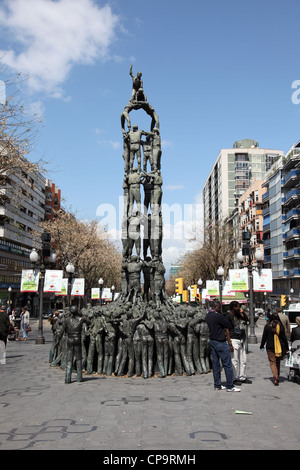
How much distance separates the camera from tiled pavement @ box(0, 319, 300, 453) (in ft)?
18.7

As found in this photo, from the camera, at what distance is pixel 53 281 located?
73.0 feet

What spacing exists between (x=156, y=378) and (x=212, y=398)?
280 cm

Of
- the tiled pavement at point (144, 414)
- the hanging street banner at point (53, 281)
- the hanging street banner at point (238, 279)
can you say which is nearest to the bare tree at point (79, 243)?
the hanging street banner at point (53, 281)

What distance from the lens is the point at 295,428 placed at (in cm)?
642

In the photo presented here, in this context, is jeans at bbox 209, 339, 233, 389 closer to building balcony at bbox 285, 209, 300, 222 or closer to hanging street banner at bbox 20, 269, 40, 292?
hanging street banner at bbox 20, 269, 40, 292

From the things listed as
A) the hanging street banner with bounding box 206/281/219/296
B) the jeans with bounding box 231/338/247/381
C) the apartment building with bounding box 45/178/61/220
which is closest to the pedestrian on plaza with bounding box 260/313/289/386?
the jeans with bounding box 231/338/247/381

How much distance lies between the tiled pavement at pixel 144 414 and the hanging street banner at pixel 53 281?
35.9 feet

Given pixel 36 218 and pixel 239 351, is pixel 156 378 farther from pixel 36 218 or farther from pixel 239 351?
pixel 36 218

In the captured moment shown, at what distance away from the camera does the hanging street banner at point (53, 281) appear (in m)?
22.1

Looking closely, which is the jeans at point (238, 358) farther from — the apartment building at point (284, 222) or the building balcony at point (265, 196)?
the building balcony at point (265, 196)

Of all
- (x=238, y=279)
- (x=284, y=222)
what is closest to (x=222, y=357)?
(x=238, y=279)

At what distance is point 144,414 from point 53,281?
15828 millimetres

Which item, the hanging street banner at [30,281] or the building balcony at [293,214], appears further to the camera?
the building balcony at [293,214]

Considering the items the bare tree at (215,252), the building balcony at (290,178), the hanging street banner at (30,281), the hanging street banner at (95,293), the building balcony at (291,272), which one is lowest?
the hanging street banner at (95,293)
